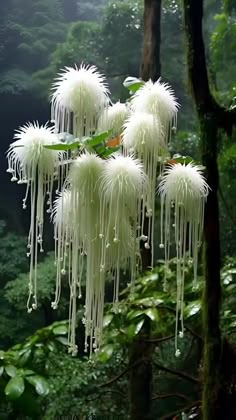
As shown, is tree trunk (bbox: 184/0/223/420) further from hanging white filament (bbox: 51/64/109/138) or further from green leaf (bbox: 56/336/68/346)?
green leaf (bbox: 56/336/68/346)

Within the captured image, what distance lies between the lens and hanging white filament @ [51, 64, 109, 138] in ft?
2.55

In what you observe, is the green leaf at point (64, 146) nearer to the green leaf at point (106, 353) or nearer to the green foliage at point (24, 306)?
the green leaf at point (106, 353)

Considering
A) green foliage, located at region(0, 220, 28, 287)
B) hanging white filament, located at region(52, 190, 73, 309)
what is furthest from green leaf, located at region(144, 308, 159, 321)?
green foliage, located at region(0, 220, 28, 287)

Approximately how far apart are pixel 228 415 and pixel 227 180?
1.06 meters

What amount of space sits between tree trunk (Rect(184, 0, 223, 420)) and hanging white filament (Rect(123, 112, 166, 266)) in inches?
4.9

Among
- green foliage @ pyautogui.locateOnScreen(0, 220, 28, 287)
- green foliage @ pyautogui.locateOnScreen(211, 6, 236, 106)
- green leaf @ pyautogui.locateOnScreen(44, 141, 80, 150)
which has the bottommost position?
green foliage @ pyautogui.locateOnScreen(0, 220, 28, 287)

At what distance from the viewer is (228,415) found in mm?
923

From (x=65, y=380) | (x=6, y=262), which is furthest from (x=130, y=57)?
(x=65, y=380)

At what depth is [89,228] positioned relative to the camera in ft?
2.46

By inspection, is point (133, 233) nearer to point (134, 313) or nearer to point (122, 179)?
point (122, 179)

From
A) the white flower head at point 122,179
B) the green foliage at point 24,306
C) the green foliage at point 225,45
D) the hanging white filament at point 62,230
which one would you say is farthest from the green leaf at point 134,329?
the green foliage at point 24,306

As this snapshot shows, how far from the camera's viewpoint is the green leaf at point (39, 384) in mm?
1078

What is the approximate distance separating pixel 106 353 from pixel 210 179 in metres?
0.47

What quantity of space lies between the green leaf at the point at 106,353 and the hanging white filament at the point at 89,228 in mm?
335
